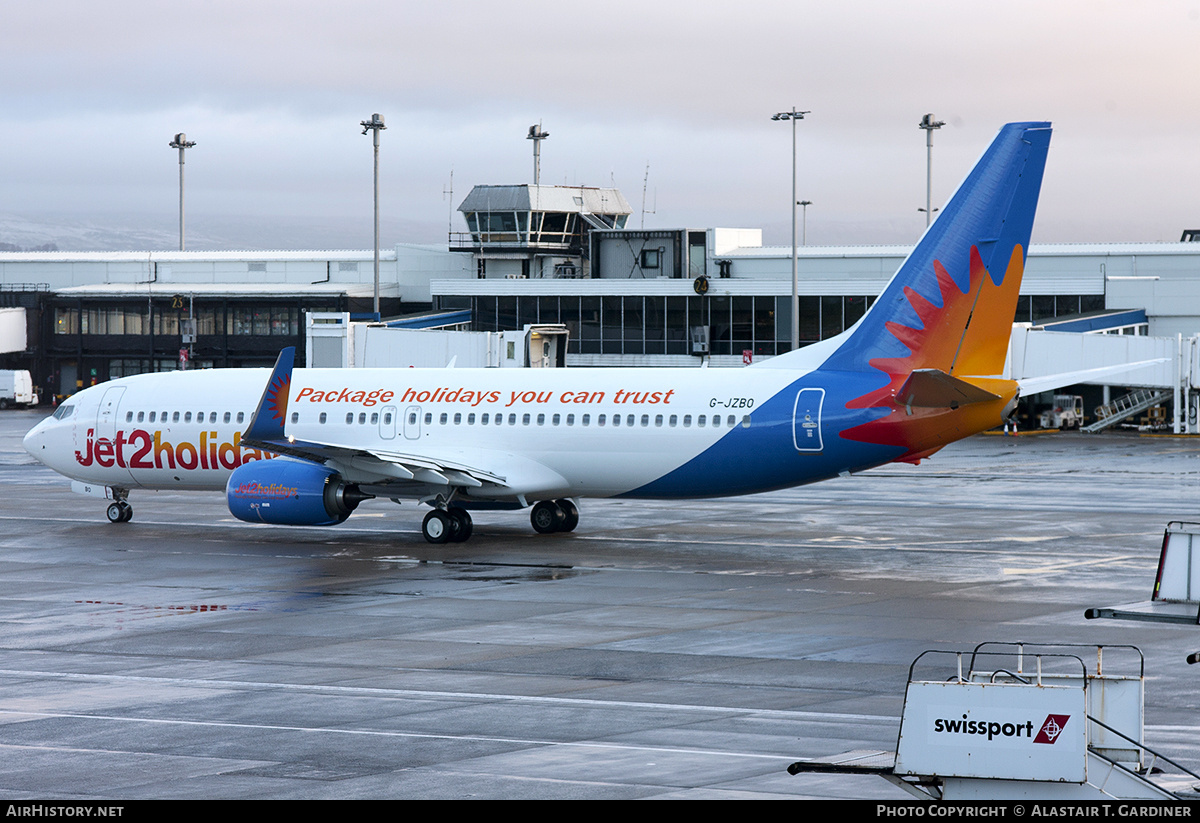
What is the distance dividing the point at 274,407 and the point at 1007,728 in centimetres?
2506

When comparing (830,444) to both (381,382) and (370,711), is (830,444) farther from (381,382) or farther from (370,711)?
(370,711)

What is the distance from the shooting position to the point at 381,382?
128 feet

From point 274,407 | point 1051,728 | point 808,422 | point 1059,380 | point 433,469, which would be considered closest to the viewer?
point 1051,728

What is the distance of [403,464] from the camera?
34.9m

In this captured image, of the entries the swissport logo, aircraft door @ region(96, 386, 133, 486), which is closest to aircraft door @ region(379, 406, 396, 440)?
aircraft door @ region(96, 386, 133, 486)

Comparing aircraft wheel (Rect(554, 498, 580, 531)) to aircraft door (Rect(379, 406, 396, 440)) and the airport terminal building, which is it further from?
the airport terminal building

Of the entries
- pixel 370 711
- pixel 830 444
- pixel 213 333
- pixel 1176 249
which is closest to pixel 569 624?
pixel 370 711

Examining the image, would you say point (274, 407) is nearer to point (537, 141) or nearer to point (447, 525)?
point (447, 525)

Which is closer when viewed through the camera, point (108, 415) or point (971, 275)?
point (971, 275)

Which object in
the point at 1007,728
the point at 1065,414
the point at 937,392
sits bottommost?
the point at 1007,728

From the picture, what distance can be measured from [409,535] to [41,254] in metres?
83.5

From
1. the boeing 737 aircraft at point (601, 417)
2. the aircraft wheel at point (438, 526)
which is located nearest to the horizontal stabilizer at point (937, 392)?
the boeing 737 aircraft at point (601, 417)

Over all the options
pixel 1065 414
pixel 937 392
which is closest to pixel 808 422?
pixel 937 392

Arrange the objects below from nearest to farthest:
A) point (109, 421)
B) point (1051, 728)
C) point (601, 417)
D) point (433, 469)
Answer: point (1051, 728)
point (433, 469)
point (601, 417)
point (109, 421)
